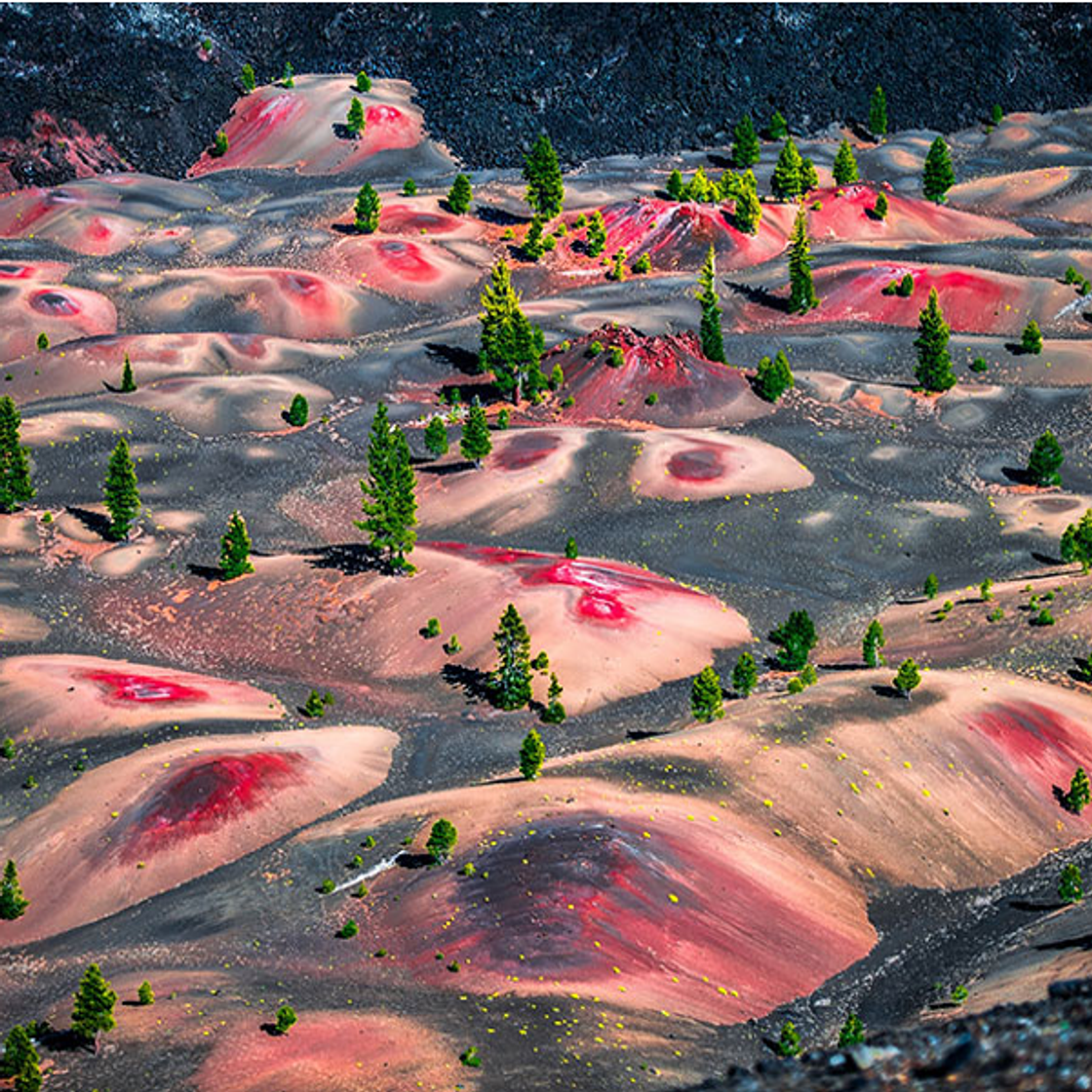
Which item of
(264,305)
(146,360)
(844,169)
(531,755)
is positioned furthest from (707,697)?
(844,169)

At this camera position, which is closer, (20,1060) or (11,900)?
(20,1060)

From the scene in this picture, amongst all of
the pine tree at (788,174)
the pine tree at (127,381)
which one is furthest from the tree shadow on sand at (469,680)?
the pine tree at (788,174)

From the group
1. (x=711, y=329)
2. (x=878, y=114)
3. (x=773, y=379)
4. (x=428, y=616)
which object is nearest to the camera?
(x=428, y=616)

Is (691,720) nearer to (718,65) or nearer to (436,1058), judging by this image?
(436,1058)

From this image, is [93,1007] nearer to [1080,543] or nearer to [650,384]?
[1080,543]

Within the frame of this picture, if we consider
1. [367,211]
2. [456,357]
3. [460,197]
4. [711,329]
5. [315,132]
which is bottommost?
[456,357]

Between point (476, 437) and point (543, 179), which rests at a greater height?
point (543, 179)

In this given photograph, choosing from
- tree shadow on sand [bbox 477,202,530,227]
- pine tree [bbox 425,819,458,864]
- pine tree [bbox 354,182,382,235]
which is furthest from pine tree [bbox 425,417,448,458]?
tree shadow on sand [bbox 477,202,530,227]

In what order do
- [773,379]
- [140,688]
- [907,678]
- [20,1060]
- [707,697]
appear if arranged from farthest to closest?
[773,379], [140,688], [707,697], [907,678], [20,1060]

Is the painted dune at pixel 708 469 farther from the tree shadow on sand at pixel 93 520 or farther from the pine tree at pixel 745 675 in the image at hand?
the tree shadow on sand at pixel 93 520
